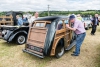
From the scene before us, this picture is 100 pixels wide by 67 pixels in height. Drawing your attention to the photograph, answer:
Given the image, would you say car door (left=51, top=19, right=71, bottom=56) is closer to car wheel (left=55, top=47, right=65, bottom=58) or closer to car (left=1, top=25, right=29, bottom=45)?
car wheel (left=55, top=47, right=65, bottom=58)

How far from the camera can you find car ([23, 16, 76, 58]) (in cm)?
459

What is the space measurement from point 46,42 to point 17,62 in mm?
1623

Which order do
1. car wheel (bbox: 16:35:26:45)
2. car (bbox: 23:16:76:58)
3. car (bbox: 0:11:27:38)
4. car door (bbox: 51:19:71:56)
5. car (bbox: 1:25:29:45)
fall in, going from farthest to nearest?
car (bbox: 0:11:27:38) < car wheel (bbox: 16:35:26:45) < car (bbox: 1:25:29:45) < car door (bbox: 51:19:71:56) < car (bbox: 23:16:76:58)

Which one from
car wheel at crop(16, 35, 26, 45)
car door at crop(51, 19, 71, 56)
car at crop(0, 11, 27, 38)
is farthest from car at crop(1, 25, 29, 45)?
car door at crop(51, 19, 71, 56)

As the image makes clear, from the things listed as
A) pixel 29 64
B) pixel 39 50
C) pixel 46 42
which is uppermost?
pixel 46 42

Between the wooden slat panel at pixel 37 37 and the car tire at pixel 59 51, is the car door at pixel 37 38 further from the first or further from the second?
the car tire at pixel 59 51

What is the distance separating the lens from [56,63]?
4.82m

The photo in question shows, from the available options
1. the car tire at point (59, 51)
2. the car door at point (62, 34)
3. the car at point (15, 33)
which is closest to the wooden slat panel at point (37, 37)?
the car door at point (62, 34)

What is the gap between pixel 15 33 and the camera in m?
6.86

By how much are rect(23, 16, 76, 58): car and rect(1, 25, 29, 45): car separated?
5.98 ft

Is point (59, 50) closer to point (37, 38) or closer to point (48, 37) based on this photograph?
point (48, 37)

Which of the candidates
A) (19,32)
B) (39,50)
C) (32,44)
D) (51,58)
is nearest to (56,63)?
(51,58)

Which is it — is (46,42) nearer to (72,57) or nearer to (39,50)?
(39,50)

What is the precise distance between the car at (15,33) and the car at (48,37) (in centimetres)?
182
